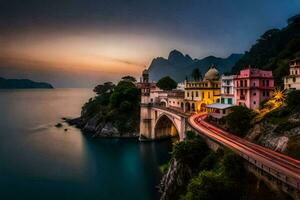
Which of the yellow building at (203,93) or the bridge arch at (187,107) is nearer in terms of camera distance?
the yellow building at (203,93)

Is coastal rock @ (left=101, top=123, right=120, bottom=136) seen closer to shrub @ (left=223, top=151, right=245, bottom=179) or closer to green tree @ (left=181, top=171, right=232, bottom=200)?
shrub @ (left=223, top=151, right=245, bottom=179)

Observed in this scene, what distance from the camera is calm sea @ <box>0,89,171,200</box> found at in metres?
47.7

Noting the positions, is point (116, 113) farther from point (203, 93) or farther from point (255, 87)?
point (255, 87)

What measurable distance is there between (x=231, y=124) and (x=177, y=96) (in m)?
39.4

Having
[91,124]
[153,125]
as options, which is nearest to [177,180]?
[153,125]

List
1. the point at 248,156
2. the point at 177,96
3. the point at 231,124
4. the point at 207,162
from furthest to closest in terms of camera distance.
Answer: the point at 177,96 → the point at 231,124 → the point at 207,162 → the point at 248,156

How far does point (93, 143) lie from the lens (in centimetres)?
8488

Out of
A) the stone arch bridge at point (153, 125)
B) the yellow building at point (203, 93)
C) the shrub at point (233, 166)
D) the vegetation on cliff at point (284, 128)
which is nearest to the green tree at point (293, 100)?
the vegetation on cliff at point (284, 128)

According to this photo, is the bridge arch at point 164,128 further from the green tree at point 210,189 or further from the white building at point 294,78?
the green tree at point 210,189

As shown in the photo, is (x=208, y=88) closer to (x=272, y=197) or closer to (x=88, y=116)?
(x=272, y=197)

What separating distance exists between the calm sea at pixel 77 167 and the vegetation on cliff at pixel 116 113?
17.6 ft

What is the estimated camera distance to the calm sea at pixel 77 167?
47.7m

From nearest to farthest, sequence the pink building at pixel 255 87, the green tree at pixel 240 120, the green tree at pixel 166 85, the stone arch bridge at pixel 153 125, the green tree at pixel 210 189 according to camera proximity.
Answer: the green tree at pixel 210 189
the green tree at pixel 240 120
the pink building at pixel 255 87
the stone arch bridge at pixel 153 125
the green tree at pixel 166 85

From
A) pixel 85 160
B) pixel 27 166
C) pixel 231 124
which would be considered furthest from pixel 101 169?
pixel 231 124
